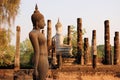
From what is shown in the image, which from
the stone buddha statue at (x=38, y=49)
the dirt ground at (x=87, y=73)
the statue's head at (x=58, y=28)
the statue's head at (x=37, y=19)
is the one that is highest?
the statue's head at (x=58, y=28)

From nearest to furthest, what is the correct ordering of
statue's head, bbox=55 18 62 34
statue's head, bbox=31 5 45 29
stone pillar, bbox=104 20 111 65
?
1. statue's head, bbox=31 5 45 29
2. stone pillar, bbox=104 20 111 65
3. statue's head, bbox=55 18 62 34

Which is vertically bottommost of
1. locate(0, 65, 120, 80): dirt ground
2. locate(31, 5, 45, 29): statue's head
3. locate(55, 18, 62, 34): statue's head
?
locate(0, 65, 120, 80): dirt ground

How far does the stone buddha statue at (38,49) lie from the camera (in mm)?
5449

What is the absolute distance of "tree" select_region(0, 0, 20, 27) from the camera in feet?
70.7

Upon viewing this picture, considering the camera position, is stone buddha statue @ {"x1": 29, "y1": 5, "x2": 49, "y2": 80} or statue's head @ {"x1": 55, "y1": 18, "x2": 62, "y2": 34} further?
statue's head @ {"x1": 55, "y1": 18, "x2": 62, "y2": 34}

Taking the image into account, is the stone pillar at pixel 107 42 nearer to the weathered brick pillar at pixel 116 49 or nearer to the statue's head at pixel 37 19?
the weathered brick pillar at pixel 116 49

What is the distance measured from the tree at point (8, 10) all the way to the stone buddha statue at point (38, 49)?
16018mm

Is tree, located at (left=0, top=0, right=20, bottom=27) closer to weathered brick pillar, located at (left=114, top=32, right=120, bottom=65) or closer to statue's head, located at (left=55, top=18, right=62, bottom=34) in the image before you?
statue's head, located at (left=55, top=18, right=62, bottom=34)

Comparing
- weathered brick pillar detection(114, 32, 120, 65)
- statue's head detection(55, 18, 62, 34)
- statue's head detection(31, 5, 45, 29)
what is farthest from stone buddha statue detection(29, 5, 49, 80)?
statue's head detection(55, 18, 62, 34)

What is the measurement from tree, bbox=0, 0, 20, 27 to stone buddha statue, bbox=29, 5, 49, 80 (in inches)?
631

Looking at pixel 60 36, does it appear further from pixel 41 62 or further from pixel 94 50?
pixel 41 62

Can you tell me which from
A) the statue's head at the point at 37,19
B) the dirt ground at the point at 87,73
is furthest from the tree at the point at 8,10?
the statue's head at the point at 37,19

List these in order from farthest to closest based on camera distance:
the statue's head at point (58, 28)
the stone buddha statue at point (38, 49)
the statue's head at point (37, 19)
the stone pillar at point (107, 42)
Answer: the statue's head at point (58, 28), the stone pillar at point (107, 42), the statue's head at point (37, 19), the stone buddha statue at point (38, 49)

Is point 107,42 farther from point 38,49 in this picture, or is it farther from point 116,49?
point 38,49
